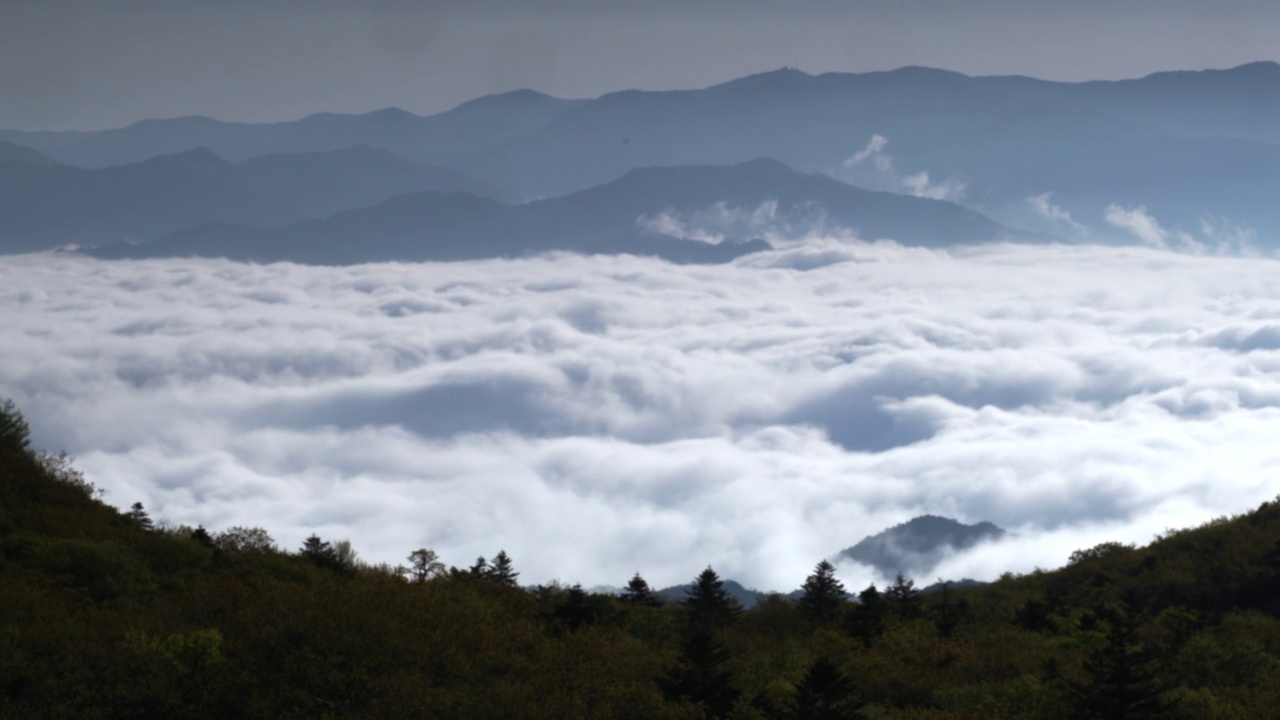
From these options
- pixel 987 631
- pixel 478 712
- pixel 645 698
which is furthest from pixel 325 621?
pixel 987 631

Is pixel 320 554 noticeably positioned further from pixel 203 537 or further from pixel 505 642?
pixel 505 642

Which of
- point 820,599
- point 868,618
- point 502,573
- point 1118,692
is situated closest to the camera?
point 1118,692

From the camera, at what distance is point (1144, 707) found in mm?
37594

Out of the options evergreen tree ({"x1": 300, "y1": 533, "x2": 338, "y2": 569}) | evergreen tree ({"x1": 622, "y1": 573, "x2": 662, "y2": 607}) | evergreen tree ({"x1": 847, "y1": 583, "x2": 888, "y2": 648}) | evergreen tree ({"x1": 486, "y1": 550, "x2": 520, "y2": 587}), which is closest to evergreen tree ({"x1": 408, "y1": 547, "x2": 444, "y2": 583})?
evergreen tree ({"x1": 486, "y1": 550, "x2": 520, "y2": 587})

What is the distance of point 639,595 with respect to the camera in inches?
2437

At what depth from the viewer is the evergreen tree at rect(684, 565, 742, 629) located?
5672cm

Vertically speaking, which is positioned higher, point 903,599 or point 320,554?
point 320,554

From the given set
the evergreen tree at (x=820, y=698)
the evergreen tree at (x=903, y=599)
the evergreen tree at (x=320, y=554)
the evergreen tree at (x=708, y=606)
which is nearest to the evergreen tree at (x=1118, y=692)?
the evergreen tree at (x=820, y=698)

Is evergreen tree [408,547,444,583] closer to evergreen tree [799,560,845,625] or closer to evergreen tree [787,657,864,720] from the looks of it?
evergreen tree [799,560,845,625]

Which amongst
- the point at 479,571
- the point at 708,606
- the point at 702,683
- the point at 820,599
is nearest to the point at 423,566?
the point at 479,571

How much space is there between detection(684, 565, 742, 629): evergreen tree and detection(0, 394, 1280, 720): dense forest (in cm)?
15

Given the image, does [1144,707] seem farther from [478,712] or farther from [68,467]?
[68,467]

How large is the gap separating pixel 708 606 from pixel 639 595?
5.32 meters

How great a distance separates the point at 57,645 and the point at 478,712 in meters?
13.3
